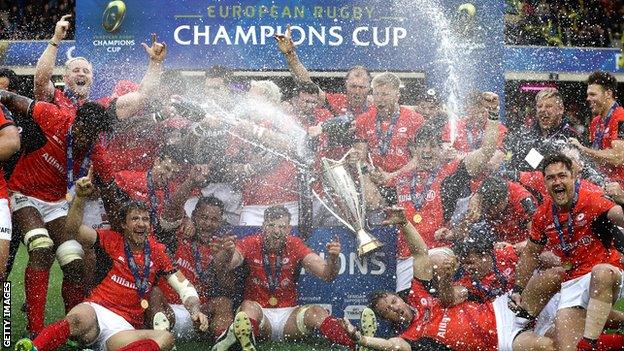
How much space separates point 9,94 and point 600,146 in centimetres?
413

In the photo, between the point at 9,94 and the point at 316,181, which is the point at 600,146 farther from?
the point at 9,94

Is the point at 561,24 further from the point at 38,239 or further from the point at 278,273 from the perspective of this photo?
the point at 38,239

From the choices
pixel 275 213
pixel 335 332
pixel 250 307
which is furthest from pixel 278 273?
pixel 335 332

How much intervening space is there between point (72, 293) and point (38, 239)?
1.76 feet

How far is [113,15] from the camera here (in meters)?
7.99

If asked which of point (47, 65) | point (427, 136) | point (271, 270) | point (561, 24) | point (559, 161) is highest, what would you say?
point (561, 24)

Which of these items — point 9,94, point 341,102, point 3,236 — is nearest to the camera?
point 3,236

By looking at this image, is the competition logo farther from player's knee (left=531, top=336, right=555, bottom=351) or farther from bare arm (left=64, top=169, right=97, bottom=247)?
player's knee (left=531, top=336, right=555, bottom=351)

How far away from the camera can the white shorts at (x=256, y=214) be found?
626 centimetres

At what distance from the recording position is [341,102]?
23.5 ft

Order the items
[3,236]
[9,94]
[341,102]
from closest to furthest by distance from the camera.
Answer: [3,236] < [9,94] < [341,102]

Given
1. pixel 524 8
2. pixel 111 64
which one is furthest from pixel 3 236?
pixel 524 8

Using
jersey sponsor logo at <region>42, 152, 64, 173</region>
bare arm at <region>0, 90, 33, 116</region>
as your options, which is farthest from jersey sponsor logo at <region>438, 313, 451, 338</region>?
bare arm at <region>0, 90, 33, 116</region>

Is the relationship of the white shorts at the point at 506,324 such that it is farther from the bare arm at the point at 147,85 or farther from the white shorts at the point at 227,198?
the bare arm at the point at 147,85
